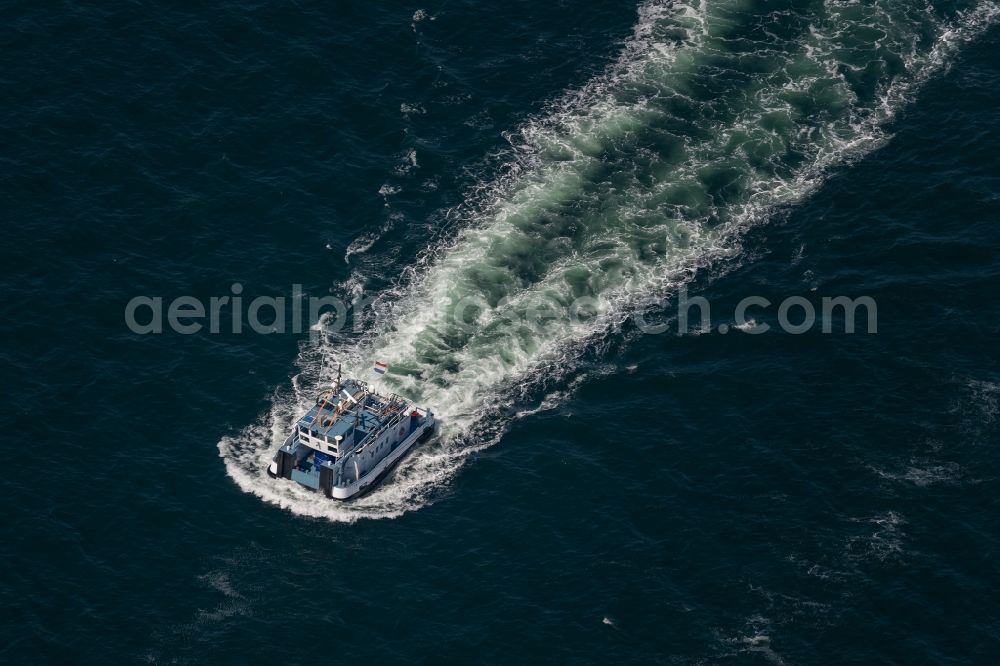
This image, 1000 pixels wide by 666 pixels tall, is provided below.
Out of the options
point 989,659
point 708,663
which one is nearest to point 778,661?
point 708,663

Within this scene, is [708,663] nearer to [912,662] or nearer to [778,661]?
[778,661]

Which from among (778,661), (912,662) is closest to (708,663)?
(778,661)

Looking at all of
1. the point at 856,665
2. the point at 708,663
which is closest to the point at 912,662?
the point at 856,665

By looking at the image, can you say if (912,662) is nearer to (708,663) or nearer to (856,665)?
(856,665)
